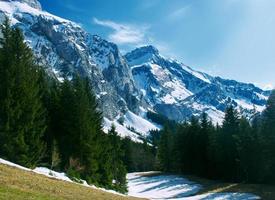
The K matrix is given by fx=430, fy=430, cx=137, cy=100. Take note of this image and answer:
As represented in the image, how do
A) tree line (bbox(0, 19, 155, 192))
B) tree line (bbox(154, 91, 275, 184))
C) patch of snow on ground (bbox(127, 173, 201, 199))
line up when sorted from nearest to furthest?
tree line (bbox(0, 19, 155, 192))
tree line (bbox(154, 91, 275, 184))
patch of snow on ground (bbox(127, 173, 201, 199))

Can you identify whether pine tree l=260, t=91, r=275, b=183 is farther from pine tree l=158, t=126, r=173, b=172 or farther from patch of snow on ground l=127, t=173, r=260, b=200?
pine tree l=158, t=126, r=173, b=172

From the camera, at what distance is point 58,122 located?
5241 cm

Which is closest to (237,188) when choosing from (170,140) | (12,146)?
(12,146)

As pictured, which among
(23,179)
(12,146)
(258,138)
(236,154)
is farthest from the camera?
(236,154)

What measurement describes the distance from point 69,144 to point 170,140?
203ft

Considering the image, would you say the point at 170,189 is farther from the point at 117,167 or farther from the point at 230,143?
the point at 230,143

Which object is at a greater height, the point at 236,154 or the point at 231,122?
the point at 231,122

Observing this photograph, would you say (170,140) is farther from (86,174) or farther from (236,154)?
(86,174)

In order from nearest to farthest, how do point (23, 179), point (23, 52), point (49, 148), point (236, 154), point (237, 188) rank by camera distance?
point (23, 179)
point (23, 52)
point (49, 148)
point (237, 188)
point (236, 154)

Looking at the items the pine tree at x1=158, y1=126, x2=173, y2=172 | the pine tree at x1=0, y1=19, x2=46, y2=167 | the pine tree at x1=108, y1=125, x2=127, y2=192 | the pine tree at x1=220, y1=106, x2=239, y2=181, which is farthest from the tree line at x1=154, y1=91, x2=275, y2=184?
the pine tree at x1=0, y1=19, x2=46, y2=167

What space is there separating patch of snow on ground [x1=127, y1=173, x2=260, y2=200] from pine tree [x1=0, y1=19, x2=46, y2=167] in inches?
810

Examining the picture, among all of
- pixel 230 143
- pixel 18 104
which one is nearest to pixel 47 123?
pixel 18 104

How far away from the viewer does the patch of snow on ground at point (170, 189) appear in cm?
5047

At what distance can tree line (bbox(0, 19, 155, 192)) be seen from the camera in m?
39.5
